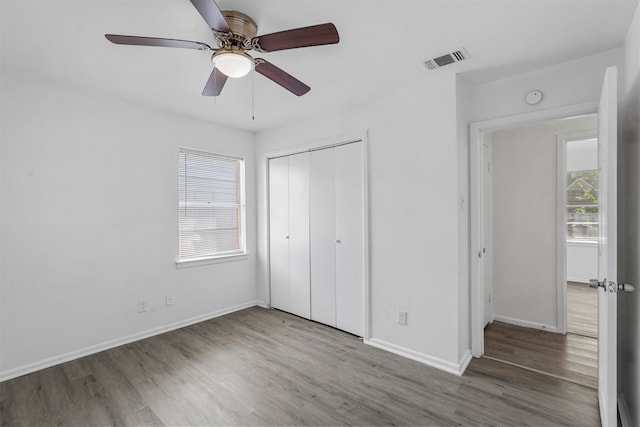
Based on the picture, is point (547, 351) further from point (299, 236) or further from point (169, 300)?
point (169, 300)

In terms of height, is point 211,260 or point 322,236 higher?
point 322,236

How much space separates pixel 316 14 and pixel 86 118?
8.00ft

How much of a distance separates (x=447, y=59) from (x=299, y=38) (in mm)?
1256

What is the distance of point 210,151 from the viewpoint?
3816 mm

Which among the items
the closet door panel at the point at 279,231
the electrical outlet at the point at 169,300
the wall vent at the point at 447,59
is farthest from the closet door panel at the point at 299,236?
the wall vent at the point at 447,59

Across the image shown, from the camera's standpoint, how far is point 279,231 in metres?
4.07

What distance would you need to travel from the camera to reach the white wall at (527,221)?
3.35 metres

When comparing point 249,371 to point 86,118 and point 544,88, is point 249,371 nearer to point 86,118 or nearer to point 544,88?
point 86,118

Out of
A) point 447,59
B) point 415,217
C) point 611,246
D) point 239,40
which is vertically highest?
point 447,59

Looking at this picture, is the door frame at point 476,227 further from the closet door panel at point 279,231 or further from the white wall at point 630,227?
the closet door panel at point 279,231

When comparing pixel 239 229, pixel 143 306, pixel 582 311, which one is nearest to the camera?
pixel 143 306

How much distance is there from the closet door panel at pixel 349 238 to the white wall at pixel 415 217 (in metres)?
0.18

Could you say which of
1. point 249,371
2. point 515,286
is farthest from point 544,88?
point 249,371

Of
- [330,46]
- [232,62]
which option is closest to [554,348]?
[330,46]
